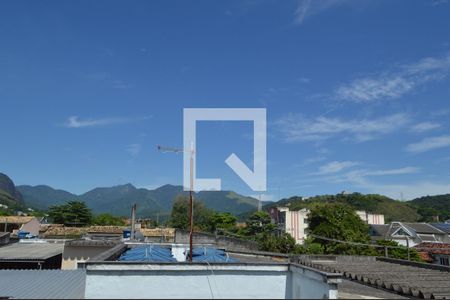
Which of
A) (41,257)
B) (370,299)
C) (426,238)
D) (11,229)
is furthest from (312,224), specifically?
(11,229)

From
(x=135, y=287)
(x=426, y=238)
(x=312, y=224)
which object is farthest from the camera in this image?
(x=426, y=238)

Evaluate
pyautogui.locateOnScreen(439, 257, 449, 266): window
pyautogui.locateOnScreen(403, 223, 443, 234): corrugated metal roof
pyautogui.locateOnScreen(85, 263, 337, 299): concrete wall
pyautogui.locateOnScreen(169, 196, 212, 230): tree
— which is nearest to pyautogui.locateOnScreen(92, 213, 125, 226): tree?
pyautogui.locateOnScreen(169, 196, 212, 230): tree

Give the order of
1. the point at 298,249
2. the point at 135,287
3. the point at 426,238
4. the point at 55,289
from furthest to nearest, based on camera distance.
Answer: the point at 426,238 → the point at 298,249 → the point at 55,289 → the point at 135,287

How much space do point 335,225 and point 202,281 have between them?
29.5 m

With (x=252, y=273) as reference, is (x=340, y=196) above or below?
above

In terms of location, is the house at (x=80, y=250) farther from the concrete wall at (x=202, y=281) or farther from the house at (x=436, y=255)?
the house at (x=436, y=255)

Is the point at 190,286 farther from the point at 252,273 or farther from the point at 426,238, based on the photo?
the point at 426,238

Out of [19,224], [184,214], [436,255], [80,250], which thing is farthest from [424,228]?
[19,224]

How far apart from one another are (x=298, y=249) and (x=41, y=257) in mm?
16153

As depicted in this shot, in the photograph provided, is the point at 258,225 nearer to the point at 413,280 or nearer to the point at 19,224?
the point at 19,224

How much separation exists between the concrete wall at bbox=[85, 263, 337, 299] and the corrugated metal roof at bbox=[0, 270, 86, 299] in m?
0.86

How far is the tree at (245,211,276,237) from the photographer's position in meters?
53.8

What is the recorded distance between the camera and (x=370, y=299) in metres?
6.84

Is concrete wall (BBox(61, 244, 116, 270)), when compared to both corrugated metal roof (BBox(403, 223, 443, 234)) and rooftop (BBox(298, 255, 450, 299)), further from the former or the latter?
corrugated metal roof (BBox(403, 223, 443, 234))
